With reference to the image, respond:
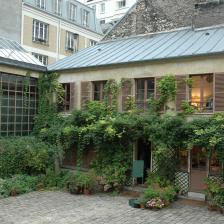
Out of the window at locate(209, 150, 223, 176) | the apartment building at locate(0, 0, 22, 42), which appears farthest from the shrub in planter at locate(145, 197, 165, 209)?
the apartment building at locate(0, 0, 22, 42)

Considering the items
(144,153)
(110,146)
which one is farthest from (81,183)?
(144,153)

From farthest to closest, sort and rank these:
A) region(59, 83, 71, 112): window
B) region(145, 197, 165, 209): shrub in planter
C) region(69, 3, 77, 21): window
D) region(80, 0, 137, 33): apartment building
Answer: region(80, 0, 137, 33): apartment building, region(69, 3, 77, 21): window, region(59, 83, 71, 112): window, region(145, 197, 165, 209): shrub in planter

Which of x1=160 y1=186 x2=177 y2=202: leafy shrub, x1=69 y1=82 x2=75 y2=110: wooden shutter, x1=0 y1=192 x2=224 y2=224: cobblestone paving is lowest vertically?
x1=0 y1=192 x2=224 y2=224: cobblestone paving

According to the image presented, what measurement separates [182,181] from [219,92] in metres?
4.32

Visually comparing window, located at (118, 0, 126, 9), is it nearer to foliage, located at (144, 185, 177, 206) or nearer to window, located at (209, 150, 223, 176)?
window, located at (209, 150, 223, 176)

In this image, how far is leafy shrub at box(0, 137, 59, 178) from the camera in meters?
19.2

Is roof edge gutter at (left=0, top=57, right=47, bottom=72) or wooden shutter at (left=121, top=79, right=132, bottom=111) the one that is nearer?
wooden shutter at (left=121, top=79, right=132, bottom=111)

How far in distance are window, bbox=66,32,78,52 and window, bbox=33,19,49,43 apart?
3208 mm

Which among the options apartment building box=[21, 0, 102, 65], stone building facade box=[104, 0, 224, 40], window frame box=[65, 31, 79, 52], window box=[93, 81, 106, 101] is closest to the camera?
window box=[93, 81, 106, 101]

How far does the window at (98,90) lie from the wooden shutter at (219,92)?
6.33 meters

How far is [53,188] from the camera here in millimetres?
18938

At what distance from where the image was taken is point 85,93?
21.2 meters

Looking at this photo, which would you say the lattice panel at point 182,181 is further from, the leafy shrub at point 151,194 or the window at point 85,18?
the window at point 85,18

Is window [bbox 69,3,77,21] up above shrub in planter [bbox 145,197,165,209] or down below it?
above
